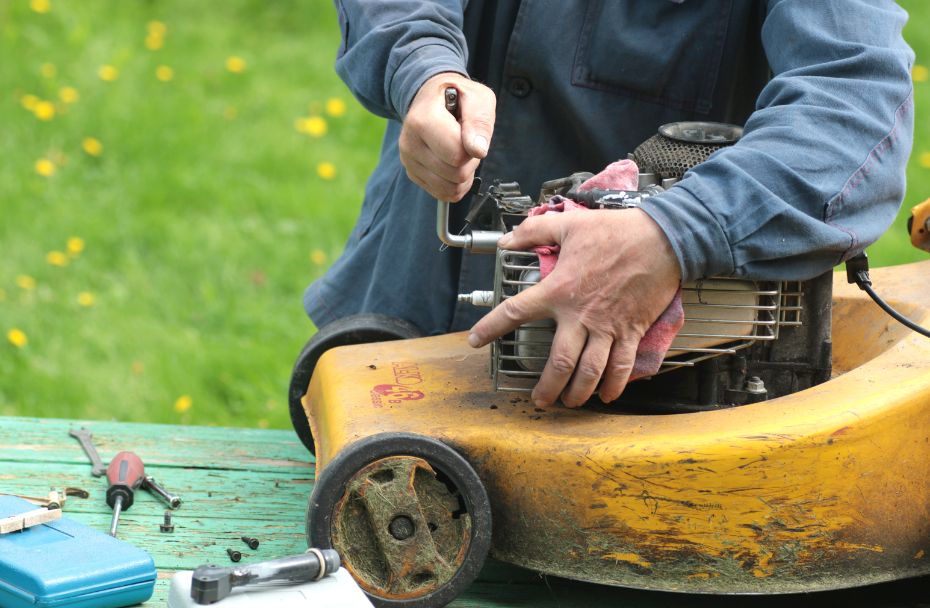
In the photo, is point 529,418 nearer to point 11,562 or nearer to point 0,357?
point 11,562

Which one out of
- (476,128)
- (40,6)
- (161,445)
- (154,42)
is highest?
(476,128)

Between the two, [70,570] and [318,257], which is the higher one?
[70,570]

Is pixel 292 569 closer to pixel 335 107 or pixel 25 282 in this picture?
pixel 25 282

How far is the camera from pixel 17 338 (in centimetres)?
357

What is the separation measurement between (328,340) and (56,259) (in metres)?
1.99

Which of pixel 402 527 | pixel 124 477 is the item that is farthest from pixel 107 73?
pixel 402 527

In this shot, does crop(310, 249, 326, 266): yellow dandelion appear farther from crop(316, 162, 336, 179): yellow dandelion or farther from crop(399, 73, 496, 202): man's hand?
crop(399, 73, 496, 202): man's hand

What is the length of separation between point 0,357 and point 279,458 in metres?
1.45

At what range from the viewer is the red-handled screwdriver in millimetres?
2070

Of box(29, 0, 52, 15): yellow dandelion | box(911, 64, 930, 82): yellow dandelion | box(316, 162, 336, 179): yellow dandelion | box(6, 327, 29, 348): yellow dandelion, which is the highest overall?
box(29, 0, 52, 15): yellow dandelion

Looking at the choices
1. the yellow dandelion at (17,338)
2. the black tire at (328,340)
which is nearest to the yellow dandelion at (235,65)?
the yellow dandelion at (17,338)

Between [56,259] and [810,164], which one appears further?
[56,259]

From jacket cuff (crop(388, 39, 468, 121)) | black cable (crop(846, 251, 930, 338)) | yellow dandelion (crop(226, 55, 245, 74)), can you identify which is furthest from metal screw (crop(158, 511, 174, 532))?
yellow dandelion (crop(226, 55, 245, 74))

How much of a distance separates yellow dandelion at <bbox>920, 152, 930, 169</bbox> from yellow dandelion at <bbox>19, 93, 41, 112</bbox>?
132 inches
